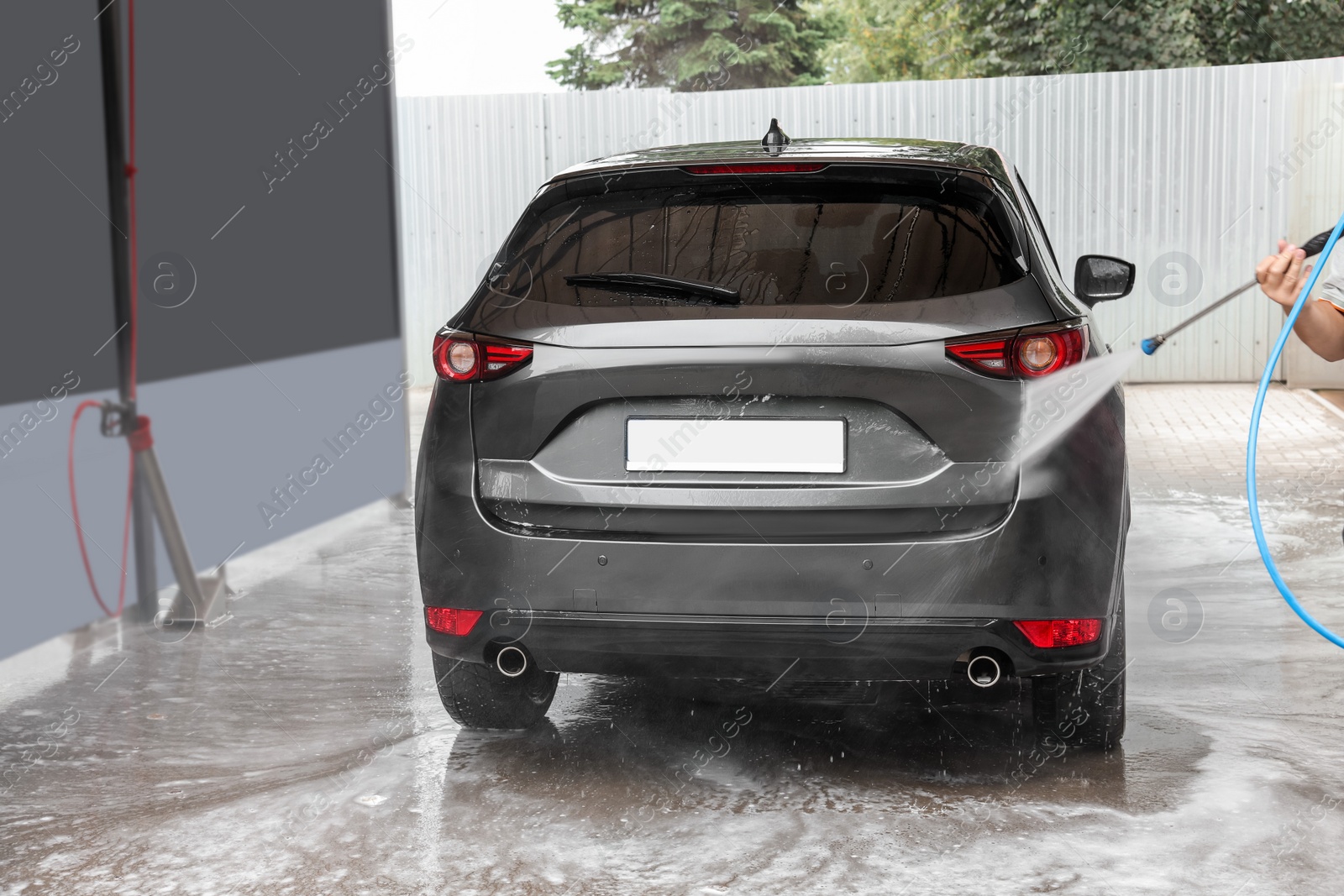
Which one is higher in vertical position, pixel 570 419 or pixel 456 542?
pixel 570 419

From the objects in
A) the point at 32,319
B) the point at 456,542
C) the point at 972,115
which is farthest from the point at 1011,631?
the point at 972,115

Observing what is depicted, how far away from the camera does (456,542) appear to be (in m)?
3.43

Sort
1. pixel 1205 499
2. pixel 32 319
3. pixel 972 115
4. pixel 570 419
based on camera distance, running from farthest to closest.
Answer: pixel 972 115
pixel 1205 499
pixel 32 319
pixel 570 419

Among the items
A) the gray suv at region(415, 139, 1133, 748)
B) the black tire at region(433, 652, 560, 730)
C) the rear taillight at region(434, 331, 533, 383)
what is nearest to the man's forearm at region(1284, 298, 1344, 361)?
the gray suv at region(415, 139, 1133, 748)

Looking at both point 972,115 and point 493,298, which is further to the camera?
point 972,115

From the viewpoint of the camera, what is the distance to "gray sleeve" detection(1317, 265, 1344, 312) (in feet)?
10.5

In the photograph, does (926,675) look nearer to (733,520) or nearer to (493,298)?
(733,520)

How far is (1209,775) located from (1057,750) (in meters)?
0.40

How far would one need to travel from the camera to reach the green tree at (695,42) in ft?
120

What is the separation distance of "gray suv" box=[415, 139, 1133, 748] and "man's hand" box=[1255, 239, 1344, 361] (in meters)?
0.47

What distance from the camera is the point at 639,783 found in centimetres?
370

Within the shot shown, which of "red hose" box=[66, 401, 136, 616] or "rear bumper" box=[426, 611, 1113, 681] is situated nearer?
"rear bumper" box=[426, 611, 1113, 681]

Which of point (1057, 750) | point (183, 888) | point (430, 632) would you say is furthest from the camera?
point (1057, 750)

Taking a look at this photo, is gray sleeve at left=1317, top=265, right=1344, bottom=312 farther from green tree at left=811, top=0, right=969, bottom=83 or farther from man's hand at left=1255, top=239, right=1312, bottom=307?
green tree at left=811, top=0, right=969, bottom=83
